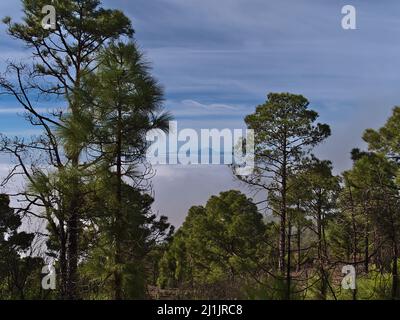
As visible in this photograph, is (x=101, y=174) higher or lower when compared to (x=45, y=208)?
higher

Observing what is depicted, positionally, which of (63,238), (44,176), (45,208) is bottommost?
(63,238)

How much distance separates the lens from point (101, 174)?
9.14m

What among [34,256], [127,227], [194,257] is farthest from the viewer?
[194,257]

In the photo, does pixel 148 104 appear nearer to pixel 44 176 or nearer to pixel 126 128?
pixel 126 128

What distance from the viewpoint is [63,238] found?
9.41 meters
